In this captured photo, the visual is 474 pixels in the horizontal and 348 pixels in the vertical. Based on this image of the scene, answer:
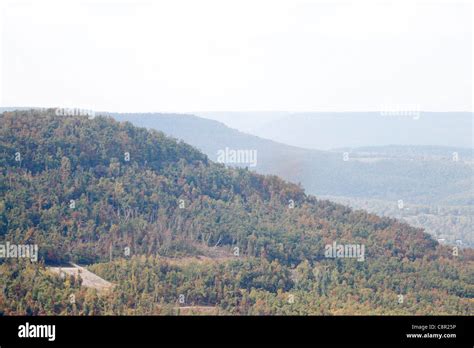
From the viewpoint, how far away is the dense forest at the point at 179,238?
82.4ft

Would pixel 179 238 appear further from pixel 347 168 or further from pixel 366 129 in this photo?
pixel 366 129

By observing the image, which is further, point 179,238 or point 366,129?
point 366,129

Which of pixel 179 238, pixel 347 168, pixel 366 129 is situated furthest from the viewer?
pixel 366 129

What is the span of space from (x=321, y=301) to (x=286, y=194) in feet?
42.2

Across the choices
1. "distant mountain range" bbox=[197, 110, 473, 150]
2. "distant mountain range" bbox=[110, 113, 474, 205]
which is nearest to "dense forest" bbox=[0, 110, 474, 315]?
"distant mountain range" bbox=[110, 113, 474, 205]

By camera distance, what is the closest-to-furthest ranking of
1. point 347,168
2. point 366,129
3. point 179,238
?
point 179,238 → point 347,168 → point 366,129

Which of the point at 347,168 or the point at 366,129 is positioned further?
the point at 366,129

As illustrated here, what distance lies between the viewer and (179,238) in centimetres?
3125

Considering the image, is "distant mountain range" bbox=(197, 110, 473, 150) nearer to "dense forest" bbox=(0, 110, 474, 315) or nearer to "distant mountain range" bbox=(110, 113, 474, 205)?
"distant mountain range" bbox=(110, 113, 474, 205)

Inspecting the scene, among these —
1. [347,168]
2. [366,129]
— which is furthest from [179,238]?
[366,129]

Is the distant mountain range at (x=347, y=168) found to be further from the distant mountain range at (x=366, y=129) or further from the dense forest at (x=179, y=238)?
the dense forest at (x=179, y=238)

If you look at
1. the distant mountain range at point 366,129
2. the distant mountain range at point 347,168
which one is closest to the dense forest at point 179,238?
the distant mountain range at point 347,168

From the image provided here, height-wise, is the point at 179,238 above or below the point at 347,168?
below
